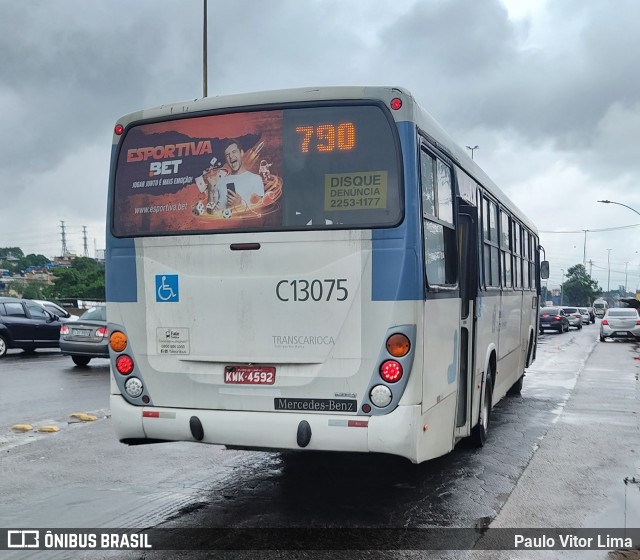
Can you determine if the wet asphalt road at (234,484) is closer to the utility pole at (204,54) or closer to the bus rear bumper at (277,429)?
the bus rear bumper at (277,429)

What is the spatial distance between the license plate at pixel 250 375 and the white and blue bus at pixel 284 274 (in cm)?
2

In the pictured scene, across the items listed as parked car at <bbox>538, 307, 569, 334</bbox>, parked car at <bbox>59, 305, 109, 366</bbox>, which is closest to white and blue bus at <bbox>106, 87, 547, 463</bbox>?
parked car at <bbox>59, 305, 109, 366</bbox>

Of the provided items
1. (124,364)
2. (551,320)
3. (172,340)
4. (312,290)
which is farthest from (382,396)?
(551,320)

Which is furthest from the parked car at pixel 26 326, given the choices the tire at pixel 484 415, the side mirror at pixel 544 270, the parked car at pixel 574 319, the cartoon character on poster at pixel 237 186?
the parked car at pixel 574 319

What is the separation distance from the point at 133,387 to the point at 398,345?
→ 2230 mm

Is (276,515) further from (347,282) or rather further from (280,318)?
(347,282)

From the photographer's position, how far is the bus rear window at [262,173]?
560 centimetres

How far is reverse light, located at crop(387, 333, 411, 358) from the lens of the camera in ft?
17.7

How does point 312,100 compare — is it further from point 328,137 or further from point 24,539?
point 24,539

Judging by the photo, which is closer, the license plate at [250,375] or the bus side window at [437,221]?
the license plate at [250,375]

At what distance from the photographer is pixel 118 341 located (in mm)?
6172

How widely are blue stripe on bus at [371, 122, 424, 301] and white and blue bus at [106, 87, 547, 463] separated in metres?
0.01

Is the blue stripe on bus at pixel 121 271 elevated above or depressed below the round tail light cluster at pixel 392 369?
above

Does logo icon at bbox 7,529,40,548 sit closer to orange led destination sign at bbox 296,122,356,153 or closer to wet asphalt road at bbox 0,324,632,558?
wet asphalt road at bbox 0,324,632,558
